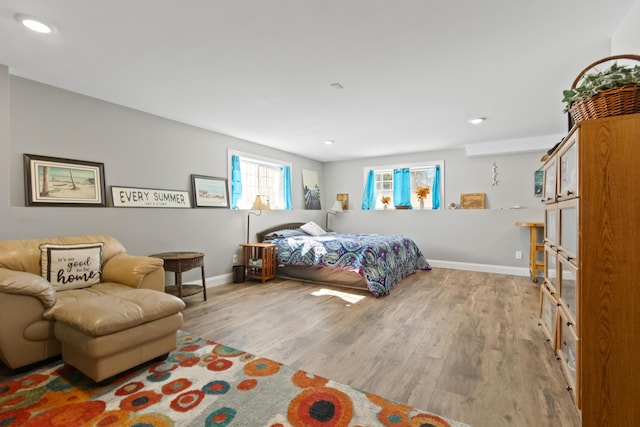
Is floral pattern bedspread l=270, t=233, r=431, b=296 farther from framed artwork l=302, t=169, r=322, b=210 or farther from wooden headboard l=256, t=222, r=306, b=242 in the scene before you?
framed artwork l=302, t=169, r=322, b=210

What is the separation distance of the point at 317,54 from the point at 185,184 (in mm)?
2682

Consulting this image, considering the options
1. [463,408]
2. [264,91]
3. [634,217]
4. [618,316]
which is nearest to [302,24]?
[264,91]

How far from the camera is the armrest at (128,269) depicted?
8.45 feet

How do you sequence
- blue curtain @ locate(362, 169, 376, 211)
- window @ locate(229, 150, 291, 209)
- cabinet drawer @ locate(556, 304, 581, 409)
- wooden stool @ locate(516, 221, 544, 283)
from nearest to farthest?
1. cabinet drawer @ locate(556, 304, 581, 409)
2. wooden stool @ locate(516, 221, 544, 283)
3. window @ locate(229, 150, 291, 209)
4. blue curtain @ locate(362, 169, 376, 211)

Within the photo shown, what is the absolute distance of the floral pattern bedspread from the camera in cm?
396

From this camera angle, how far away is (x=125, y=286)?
256 cm

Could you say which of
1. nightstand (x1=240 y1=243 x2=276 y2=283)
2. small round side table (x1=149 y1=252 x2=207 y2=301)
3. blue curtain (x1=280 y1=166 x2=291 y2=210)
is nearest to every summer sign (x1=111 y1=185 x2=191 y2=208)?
small round side table (x1=149 y1=252 x2=207 y2=301)

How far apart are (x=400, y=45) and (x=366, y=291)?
300 cm

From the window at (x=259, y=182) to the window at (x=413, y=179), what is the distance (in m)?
1.98

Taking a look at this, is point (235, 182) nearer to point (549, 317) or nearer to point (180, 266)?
point (180, 266)

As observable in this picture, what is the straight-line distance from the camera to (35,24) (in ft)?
6.55

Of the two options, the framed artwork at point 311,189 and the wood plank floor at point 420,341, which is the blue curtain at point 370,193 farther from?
the wood plank floor at point 420,341

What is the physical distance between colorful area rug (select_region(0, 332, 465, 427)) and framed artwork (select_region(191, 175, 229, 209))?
249 centimetres

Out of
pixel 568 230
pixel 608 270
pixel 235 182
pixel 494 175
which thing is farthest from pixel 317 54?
pixel 494 175
